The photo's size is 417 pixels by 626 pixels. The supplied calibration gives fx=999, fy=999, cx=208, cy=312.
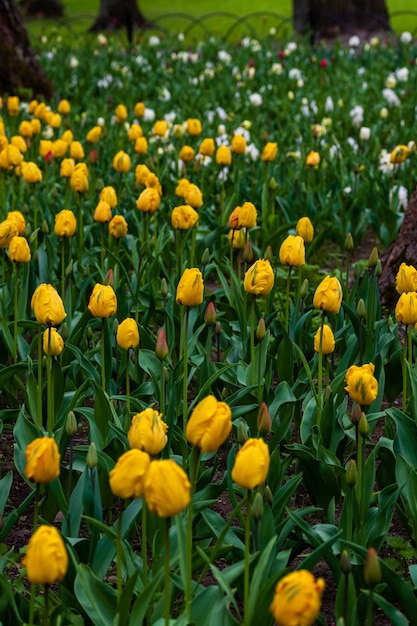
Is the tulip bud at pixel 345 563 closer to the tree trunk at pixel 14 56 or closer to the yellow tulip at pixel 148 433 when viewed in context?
the yellow tulip at pixel 148 433

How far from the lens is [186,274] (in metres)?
2.59

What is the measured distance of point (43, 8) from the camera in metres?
26.1

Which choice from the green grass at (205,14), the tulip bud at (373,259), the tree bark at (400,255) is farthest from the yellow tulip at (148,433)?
the green grass at (205,14)

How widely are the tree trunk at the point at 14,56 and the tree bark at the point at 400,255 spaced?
5308 millimetres

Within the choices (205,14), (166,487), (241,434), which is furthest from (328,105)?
(205,14)

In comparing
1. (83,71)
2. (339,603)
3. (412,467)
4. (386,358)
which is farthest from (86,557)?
(83,71)

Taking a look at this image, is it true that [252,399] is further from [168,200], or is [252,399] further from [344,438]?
[168,200]

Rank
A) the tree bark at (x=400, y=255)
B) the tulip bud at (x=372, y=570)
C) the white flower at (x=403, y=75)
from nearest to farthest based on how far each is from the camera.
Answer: the tulip bud at (x=372, y=570) → the tree bark at (x=400, y=255) → the white flower at (x=403, y=75)

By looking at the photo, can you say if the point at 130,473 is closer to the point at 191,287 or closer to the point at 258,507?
the point at 258,507

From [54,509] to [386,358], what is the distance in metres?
1.44

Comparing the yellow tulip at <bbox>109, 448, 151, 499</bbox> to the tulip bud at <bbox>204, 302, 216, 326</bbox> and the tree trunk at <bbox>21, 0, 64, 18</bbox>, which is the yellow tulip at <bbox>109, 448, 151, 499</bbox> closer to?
the tulip bud at <bbox>204, 302, 216, 326</bbox>

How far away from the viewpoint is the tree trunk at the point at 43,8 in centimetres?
2607

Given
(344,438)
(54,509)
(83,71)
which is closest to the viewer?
(54,509)

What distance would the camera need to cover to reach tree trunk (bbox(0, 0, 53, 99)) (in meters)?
8.88
